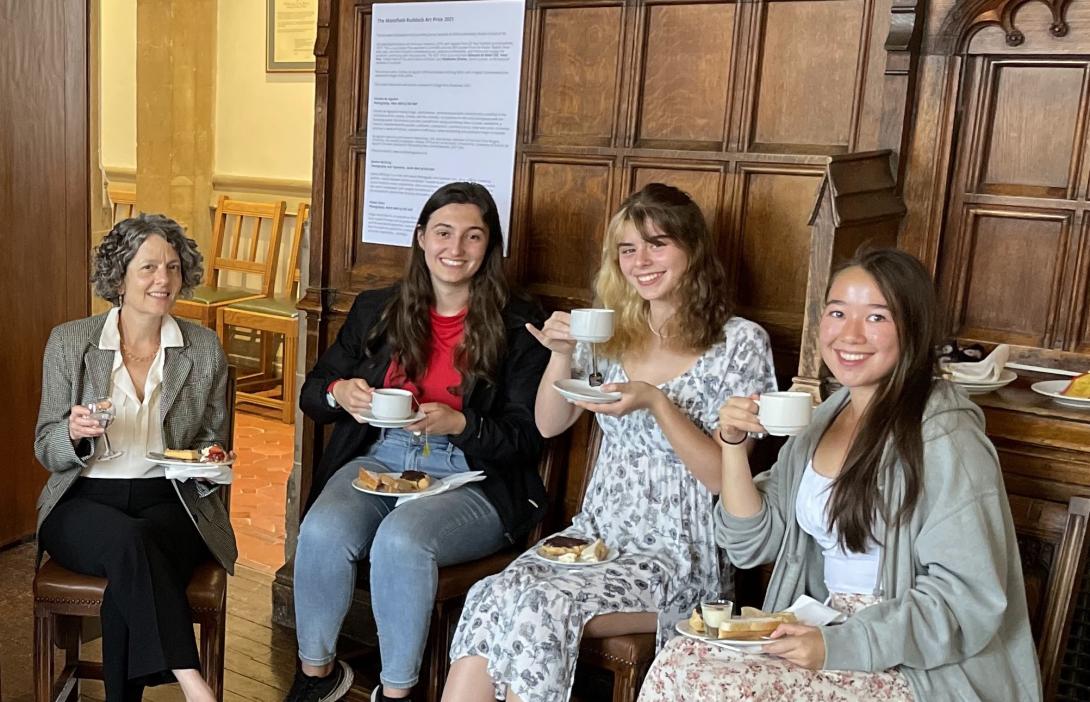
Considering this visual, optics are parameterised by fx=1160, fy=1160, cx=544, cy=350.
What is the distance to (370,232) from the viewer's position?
341 cm

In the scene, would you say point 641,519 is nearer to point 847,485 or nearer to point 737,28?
point 847,485

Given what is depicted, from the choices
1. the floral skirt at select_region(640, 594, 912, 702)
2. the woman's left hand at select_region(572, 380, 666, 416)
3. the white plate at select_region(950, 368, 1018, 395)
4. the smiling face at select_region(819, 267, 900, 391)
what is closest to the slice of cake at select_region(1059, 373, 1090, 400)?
the white plate at select_region(950, 368, 1018, 395)

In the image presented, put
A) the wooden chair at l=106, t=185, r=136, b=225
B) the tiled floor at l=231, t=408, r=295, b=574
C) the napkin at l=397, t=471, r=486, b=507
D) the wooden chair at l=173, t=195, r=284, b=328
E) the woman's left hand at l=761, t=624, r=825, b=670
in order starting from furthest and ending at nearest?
the wooden chair at l=106, t=185, r=136, b=225 → the wooden chair at l=173, t=195, r=284, b=328 → the tiled floor at l=231, t=408, r=295, b=574 → the napkin at l=397, t=471, r=486, b=507 → the woman's left hand at l=761, t=624, r=825, b=670

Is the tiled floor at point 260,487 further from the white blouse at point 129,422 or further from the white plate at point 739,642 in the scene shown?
the white plate at point 739,642

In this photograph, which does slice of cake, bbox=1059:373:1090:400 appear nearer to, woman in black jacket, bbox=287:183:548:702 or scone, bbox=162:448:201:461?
woman in black jacket, bbox=287:183:548:702

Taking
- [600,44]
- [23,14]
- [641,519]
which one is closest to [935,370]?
[641,519]

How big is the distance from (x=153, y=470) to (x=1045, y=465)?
1.95 metres

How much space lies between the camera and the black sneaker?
276cm

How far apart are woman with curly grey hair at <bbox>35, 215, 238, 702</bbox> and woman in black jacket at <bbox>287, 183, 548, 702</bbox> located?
0.91 feet

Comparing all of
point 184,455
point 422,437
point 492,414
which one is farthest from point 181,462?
point 492,414

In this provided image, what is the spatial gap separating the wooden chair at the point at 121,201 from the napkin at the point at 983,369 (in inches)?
226

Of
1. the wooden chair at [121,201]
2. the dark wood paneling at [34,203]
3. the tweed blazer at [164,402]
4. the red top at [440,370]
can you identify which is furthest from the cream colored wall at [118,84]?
the red top at [440,370]

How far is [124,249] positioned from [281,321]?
10.3ft

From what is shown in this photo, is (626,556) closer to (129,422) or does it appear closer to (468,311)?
(468,311)
